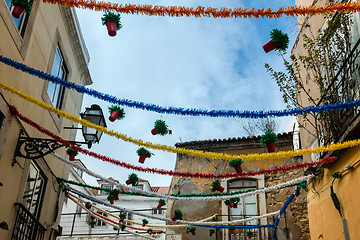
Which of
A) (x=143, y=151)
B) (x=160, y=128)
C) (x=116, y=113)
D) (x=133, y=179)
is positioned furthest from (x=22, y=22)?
(x=133, y=179)

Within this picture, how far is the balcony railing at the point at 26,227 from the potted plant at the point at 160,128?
2.68 meters

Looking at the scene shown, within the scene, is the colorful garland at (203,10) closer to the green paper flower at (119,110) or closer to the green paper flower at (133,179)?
the green paper flower at (119,110)

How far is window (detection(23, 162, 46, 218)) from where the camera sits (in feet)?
22.6

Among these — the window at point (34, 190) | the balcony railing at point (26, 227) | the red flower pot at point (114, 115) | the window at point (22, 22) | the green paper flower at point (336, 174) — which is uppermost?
the window at point (22, 22)

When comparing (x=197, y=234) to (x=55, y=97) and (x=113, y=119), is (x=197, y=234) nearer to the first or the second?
(x=55, y=97)

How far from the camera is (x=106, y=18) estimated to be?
4.13 m

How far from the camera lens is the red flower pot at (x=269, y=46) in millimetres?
4227

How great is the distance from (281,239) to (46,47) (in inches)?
336

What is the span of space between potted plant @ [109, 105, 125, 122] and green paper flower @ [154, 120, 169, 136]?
1.65 feet

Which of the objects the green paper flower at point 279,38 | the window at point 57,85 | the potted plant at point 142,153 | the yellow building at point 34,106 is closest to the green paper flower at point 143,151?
the potted plant at point 142,153

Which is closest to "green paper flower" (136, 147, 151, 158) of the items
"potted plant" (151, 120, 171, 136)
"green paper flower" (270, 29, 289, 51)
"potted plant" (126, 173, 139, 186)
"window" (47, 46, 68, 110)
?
"potted plant" (151, 120, 171, 136)

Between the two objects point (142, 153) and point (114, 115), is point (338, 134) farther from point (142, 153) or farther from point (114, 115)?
point (114, 115)

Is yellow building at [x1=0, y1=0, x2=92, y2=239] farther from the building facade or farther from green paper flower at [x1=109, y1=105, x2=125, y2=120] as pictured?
the building facade

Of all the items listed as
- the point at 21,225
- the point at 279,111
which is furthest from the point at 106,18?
the point at 21,225
